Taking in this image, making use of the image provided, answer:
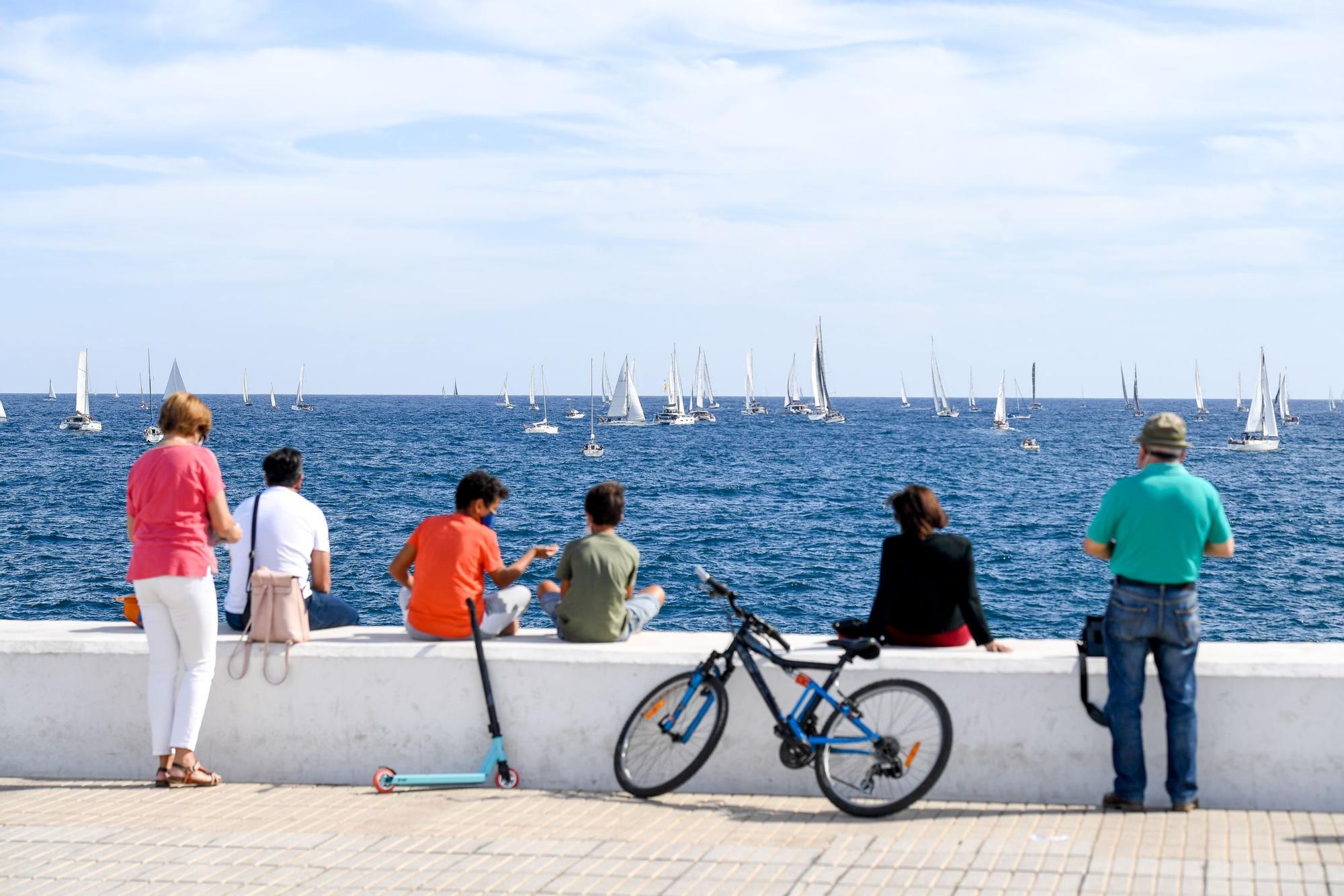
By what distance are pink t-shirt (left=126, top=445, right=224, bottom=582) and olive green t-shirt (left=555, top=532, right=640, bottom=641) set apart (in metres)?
1.73

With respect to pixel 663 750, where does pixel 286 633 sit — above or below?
above

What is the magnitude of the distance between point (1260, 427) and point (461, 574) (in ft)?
Answer: 349

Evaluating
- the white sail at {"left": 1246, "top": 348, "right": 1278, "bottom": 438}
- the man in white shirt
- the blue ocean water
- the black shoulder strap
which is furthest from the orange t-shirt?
the white sail at {"left": 1246, "top": 348, "right": 1278, "bottom": 438}

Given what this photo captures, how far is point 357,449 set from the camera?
99.9 m

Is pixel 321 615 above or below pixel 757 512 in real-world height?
above

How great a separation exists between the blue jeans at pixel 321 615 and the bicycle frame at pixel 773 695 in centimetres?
196

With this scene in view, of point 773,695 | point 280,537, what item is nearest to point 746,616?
point 773,695

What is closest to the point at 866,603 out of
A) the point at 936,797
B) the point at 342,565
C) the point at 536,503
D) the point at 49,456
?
the point at 342,565

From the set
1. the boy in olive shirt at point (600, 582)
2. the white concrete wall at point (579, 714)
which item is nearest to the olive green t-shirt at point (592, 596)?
the boy in olive shirt at point (600, 582)

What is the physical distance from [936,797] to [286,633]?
3.23m

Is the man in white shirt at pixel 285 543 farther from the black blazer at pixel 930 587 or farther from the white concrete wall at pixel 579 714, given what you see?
the black blazer at pixel 930 587

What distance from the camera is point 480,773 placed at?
639cm

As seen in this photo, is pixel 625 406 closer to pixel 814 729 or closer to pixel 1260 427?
pixel 1260 427

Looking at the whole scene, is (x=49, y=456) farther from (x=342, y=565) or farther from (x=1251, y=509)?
(x=1251, y=509)
